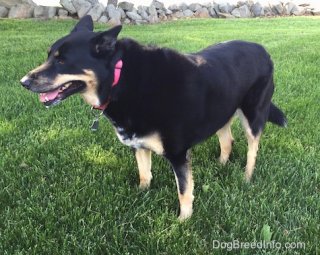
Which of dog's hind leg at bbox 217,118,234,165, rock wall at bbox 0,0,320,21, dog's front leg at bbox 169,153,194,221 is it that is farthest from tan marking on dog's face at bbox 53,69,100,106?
rock wall at bbox 0,0,320,21

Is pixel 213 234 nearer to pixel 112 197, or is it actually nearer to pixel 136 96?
pixel 112 197

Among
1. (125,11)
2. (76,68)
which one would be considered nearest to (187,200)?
(76,68)

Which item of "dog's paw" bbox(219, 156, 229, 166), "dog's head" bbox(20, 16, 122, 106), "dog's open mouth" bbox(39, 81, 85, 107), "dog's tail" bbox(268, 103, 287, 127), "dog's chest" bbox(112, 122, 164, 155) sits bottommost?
"dog's paw" bbox(219, 156, 229, 166)

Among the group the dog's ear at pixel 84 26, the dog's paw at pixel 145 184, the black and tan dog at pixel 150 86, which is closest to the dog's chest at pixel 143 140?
the black and tan dog at pixel 150 86

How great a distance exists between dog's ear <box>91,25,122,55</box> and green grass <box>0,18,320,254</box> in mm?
1160

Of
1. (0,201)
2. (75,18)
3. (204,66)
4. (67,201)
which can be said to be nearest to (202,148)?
(204,66)

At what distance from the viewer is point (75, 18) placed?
16656mm

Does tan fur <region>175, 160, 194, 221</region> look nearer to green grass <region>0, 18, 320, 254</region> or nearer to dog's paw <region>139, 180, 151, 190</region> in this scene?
green grass <region>0, 18, 320, 254</region>

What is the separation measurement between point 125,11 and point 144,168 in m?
15.3

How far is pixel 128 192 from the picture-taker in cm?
343

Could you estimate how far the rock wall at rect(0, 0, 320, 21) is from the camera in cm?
1631

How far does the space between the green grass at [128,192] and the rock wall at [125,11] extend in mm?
11899

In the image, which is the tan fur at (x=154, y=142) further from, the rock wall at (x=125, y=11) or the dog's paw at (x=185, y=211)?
the rock wall at (x=125, y=11)

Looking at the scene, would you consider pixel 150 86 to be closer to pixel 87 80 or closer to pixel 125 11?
pixel 87 80
